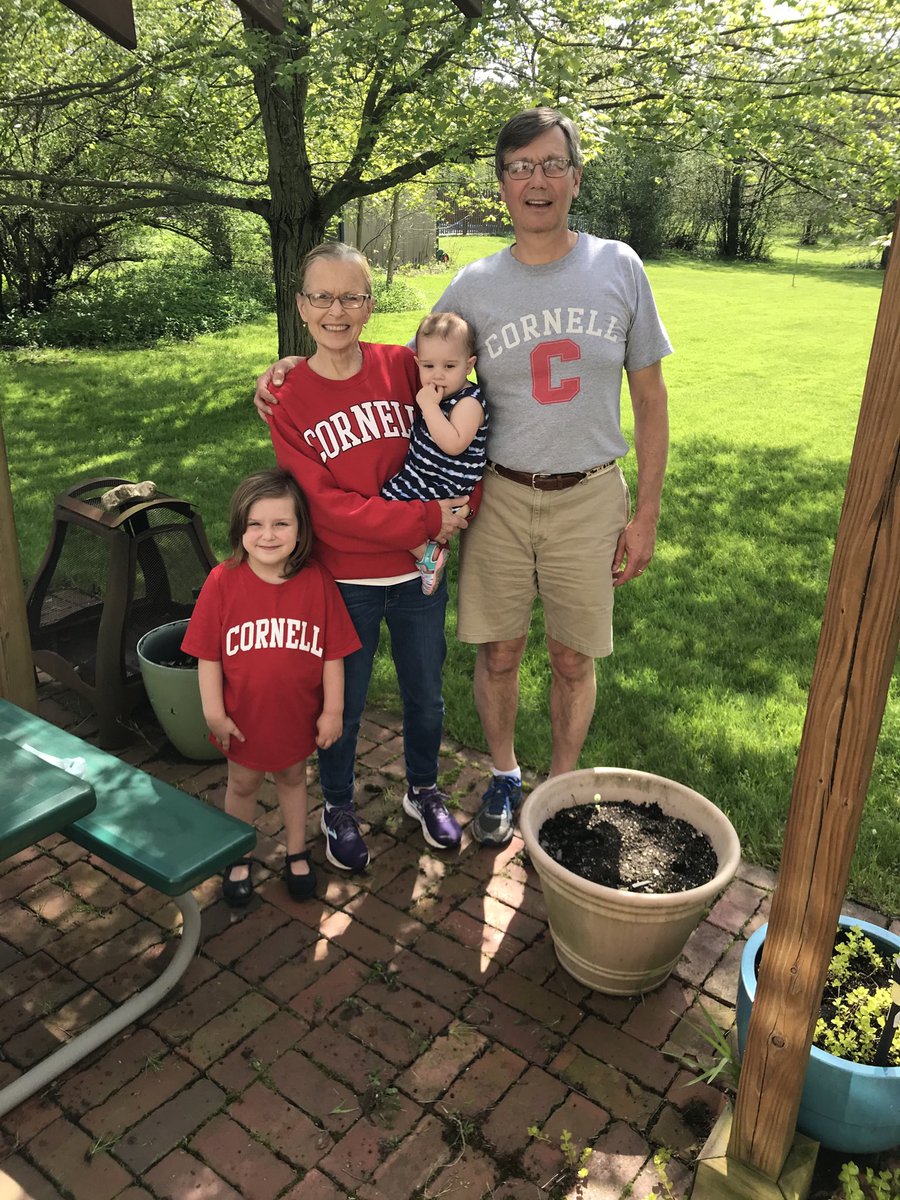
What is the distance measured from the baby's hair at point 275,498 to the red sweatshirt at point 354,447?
4 cm

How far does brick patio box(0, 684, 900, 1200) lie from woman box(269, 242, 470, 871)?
3.03 ft

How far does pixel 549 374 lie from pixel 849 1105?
2.26 meters

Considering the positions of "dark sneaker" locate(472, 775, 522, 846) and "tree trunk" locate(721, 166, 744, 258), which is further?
"tree trunk" locate(721, 166, 744, 258)

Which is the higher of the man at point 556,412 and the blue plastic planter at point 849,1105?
the man at point 556,412

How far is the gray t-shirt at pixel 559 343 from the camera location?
293 centimetres

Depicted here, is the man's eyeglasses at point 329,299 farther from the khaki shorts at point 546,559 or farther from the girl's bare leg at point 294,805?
the girl's bare leg at point 294,805

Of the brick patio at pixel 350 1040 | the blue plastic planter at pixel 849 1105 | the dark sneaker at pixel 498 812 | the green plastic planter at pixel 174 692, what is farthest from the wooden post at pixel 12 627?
the blue plastic planter at pixel 849 1105

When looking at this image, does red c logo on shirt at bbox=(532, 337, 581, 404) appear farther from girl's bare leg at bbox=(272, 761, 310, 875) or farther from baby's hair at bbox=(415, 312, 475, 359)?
girl's bare leg at bbox=(272, 761, 310, 875)

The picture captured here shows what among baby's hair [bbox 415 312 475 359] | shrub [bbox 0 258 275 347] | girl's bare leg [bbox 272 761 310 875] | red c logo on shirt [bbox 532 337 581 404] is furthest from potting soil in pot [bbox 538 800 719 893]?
shrub [bbox 0 258 275 347]

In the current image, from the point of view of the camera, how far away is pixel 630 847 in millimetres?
3057

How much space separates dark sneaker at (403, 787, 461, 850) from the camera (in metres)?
3.62

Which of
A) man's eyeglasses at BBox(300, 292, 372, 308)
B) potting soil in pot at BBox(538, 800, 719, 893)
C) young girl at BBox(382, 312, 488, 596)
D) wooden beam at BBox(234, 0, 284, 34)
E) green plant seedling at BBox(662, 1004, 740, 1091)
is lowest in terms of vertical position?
green plant seedling at BBox(662, 1004, 740, 1091)

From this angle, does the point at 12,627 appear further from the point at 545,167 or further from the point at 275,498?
the point at 545,167

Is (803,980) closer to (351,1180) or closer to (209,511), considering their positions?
(351,1180)
